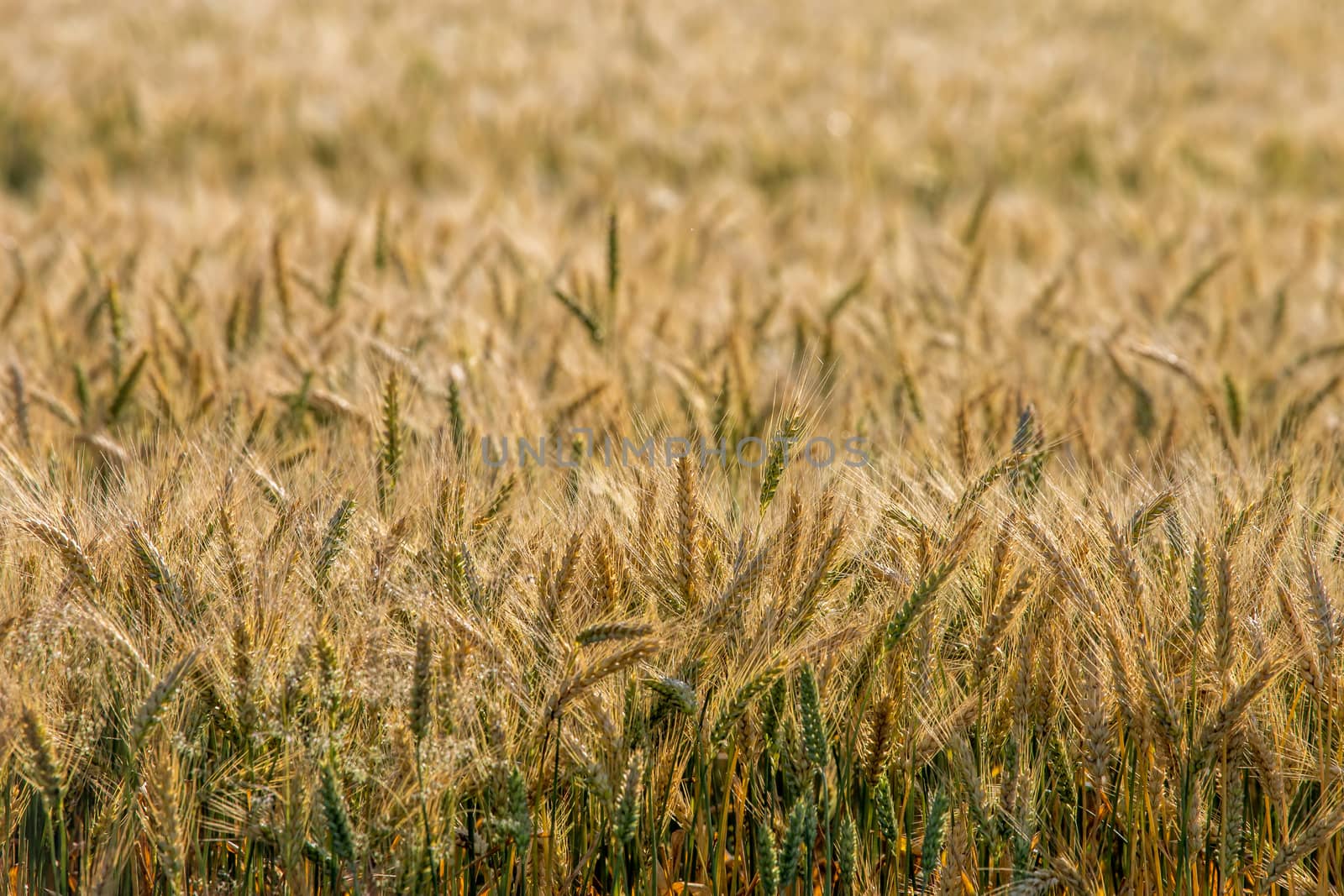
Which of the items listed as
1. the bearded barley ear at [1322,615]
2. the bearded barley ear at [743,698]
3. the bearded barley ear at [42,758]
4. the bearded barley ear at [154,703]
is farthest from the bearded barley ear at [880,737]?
the bearded barley ear at [42,758]

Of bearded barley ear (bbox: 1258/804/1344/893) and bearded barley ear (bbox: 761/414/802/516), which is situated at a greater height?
bearded barley ear (bbox: 761/414/802/516)

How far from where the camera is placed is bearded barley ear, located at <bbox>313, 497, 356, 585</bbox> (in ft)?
4.45

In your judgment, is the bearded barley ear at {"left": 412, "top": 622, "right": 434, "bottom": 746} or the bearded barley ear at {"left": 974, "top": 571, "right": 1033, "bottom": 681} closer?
the bearded barley ear at {"left": 412, "top": 622, "right": 434, "bottom": 746}

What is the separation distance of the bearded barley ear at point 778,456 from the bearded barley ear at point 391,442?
509mm

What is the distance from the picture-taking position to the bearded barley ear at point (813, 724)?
1.15 m

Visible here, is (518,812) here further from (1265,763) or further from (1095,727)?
(1265,763)

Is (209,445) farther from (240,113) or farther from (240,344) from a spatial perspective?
(240,113)

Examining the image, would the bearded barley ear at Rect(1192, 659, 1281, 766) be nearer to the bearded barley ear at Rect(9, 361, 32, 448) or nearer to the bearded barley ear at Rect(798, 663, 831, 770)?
the bearded barley ear at Rect(798, 663, 831, 770)

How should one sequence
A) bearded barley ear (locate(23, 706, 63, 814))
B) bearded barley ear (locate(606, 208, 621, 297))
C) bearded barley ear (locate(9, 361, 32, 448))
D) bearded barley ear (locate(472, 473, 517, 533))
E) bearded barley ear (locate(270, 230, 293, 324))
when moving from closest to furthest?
bearded barley ear (locate(23, 706, 63, 814)), bearded barley ear (locate(472, 473, 517, 533)), bearded barley ear (locate(9, 361, 32, 448)), bearded barley ear (locate(606, 208, 621, 297)), bearded barley ear (locate(270, 230, 293, 324))

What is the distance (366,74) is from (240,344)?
15.1 ft

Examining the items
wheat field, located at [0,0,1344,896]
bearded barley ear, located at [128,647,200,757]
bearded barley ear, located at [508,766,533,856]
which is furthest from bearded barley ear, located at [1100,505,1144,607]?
bearded barley ear, located at [128,647,200,757]

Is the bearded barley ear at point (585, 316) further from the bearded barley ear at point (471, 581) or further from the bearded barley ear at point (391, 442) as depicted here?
the bearded barley ear at point (471, 581)

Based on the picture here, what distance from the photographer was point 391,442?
166cm

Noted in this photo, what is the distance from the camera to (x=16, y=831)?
4.20 ft
